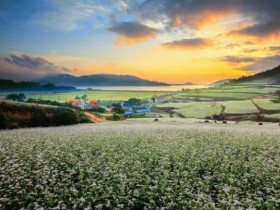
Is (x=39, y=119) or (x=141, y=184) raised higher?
(x=141, y=184)

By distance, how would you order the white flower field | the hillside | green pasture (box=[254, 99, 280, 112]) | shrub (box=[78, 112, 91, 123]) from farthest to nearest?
green pasture (box=[254, 99, 280, 112]), shrub (box=[78, 112, 91, 123]), the hillside, the white flower field

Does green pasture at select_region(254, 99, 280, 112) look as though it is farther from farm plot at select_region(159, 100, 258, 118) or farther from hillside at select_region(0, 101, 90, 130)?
hillside at select_region(0, 101, 90, 130)

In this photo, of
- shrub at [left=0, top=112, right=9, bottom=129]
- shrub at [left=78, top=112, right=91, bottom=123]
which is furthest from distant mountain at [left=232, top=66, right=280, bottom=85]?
A: shrub at [left=0, top=112, right=9, bottom=129]

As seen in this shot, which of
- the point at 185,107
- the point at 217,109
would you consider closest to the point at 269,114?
the point at 217,109

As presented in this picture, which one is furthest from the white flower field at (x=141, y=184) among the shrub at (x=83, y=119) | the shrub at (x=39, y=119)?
the shrub at (x=83, y=119)

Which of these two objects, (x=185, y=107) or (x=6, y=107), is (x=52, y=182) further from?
(x=185, y=107)

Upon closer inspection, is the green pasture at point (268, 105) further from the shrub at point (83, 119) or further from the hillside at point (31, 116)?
the hillside at point (31, 116)

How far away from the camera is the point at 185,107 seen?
84.8 m

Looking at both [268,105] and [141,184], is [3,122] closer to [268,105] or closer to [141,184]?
[141,184]

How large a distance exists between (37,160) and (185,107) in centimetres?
7028

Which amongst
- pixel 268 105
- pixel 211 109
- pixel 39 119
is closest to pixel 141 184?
pixel 39 119

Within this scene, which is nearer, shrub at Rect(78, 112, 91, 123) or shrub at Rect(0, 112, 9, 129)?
shrub at Rect(0, 112, 9, 129)

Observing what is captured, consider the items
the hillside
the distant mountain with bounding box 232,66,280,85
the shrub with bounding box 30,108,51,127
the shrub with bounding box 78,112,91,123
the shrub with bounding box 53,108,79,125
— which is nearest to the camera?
the hillside

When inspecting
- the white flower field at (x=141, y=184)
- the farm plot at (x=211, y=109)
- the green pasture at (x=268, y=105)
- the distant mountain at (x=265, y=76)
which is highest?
the distant mountain at (x=265, y=76)
